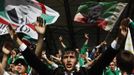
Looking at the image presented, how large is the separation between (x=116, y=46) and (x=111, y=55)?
0.41ft

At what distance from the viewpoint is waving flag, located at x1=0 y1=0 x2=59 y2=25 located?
37.4 ft

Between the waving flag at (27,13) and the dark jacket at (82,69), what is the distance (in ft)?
18.4

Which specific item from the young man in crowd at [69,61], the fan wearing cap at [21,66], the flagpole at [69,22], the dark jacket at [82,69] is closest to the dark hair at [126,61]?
the young man in crowd at [69,61]

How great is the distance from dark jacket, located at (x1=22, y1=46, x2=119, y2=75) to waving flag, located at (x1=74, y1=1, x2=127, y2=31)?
5323 mm

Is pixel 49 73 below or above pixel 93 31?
above

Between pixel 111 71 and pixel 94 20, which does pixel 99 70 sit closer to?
pixel 111 71

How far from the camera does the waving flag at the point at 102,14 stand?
11.2 metres

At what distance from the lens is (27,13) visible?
11.6 metres

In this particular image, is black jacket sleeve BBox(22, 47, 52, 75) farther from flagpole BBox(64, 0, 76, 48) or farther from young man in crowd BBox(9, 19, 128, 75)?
flagpole BBox(64, 0, 76, 48)

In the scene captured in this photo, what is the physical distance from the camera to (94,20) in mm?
11859

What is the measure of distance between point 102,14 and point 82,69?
6.48m

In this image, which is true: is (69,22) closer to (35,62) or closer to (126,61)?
(35,62)

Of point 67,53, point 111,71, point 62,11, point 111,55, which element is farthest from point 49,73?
point 62,11

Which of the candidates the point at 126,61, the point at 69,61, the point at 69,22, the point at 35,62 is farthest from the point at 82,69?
the point at 69,22
